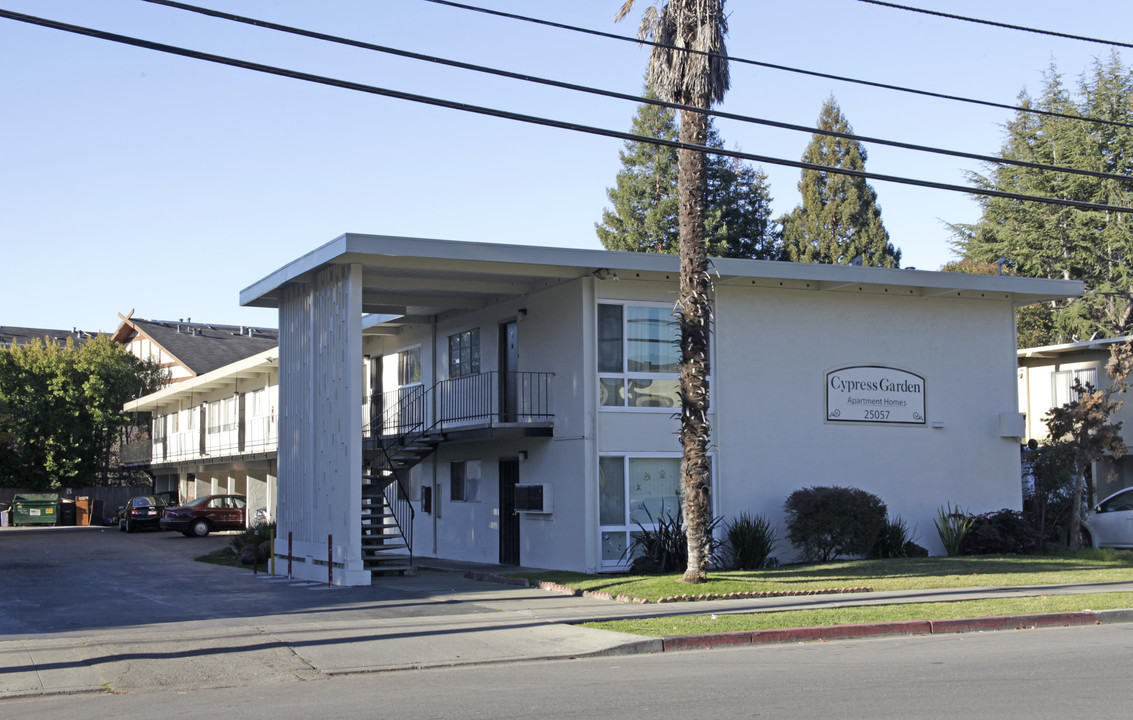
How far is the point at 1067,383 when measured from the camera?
27.8m

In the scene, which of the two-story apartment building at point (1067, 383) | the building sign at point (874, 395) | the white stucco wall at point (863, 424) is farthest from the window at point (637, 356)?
the two-story apartment building at point (1067, 383)

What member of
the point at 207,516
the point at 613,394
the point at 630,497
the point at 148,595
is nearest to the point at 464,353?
the point at 613,394

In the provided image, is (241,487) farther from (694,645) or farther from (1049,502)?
(694,645)

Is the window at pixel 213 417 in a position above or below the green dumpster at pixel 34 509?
above

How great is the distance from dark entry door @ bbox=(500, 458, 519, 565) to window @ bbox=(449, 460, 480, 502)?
121 cm

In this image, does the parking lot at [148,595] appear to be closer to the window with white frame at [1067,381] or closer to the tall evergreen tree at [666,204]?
the window with white frame at [1067,381]

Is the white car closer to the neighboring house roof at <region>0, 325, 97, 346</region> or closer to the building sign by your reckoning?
the building sign

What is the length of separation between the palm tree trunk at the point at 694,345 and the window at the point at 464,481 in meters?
8.03

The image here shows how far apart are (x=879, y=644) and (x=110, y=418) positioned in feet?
151

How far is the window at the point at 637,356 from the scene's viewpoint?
20.6 metres

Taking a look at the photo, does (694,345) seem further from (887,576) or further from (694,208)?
(887,576)

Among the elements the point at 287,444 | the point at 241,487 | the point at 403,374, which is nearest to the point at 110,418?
the point at 241,487

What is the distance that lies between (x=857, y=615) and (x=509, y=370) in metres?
11.4

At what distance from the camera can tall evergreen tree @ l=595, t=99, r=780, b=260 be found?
5278 cm
